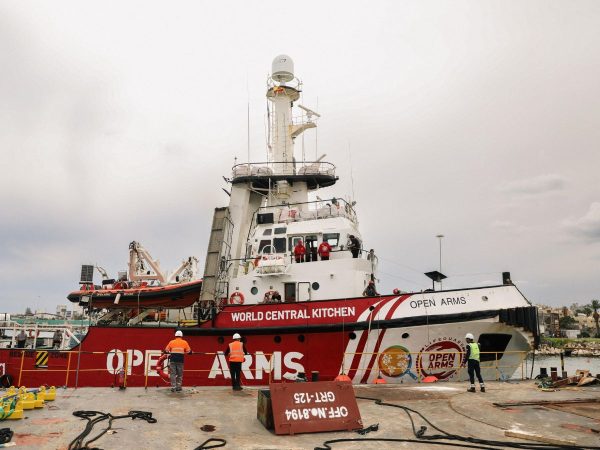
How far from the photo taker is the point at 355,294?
13.5 m

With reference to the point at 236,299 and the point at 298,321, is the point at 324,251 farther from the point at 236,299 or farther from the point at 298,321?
the point at 236,299

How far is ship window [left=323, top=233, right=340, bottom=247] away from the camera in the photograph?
14.5 metres

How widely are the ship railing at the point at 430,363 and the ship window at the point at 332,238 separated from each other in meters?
3.82

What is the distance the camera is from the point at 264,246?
1507cm

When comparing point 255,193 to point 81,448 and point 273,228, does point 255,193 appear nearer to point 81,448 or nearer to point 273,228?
point 273,228

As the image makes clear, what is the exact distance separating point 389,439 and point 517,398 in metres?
4.13

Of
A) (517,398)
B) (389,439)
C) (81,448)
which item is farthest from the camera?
(517,398)

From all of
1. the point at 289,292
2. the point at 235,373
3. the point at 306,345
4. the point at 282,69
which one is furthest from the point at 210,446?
the point at 282,69

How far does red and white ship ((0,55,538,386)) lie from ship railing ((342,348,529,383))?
0.03 m

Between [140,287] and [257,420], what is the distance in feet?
40.9

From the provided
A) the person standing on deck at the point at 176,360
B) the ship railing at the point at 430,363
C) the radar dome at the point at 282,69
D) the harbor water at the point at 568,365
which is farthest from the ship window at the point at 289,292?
the harbor water at the point at 568,365

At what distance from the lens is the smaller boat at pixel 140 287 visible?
1642cm

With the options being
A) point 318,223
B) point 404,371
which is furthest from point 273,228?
point 404,371

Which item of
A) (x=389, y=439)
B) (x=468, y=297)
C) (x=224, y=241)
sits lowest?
(x=389, y=439)
